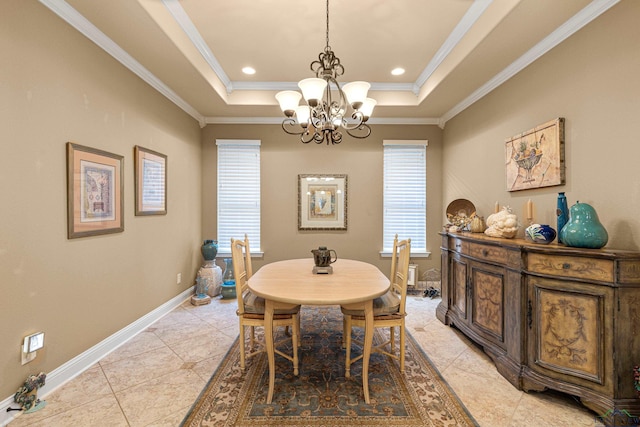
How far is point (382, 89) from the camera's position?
3777 mm

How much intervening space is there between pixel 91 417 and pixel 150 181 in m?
2.24

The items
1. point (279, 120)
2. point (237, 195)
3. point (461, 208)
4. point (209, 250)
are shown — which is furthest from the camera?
point (237, 195)

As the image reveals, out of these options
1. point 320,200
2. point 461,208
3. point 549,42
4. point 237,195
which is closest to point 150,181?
point 237,195

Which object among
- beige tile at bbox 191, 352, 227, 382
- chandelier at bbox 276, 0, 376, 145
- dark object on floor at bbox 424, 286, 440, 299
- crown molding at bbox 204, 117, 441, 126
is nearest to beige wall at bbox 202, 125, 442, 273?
crown molding at bbox 204, 117, 441, 126

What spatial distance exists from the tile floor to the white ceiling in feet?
9.02

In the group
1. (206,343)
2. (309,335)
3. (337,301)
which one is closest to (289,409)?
(337,301)

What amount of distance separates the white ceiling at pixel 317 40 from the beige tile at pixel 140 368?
2.76 metres

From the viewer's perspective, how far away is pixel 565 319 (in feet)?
5.97

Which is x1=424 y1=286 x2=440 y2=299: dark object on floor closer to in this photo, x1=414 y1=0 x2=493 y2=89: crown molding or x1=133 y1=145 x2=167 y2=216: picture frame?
x1=414 y1=0 x2=493 y2=89: crown molding

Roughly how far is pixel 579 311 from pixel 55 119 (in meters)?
3.87

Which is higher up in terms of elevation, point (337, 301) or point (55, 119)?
point (55, 119)

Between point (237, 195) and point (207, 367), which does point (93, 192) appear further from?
point (237, 195)

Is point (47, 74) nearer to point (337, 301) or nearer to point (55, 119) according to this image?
point (55, 119)

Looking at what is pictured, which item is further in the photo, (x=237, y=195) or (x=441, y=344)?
(x=237, y=195)
